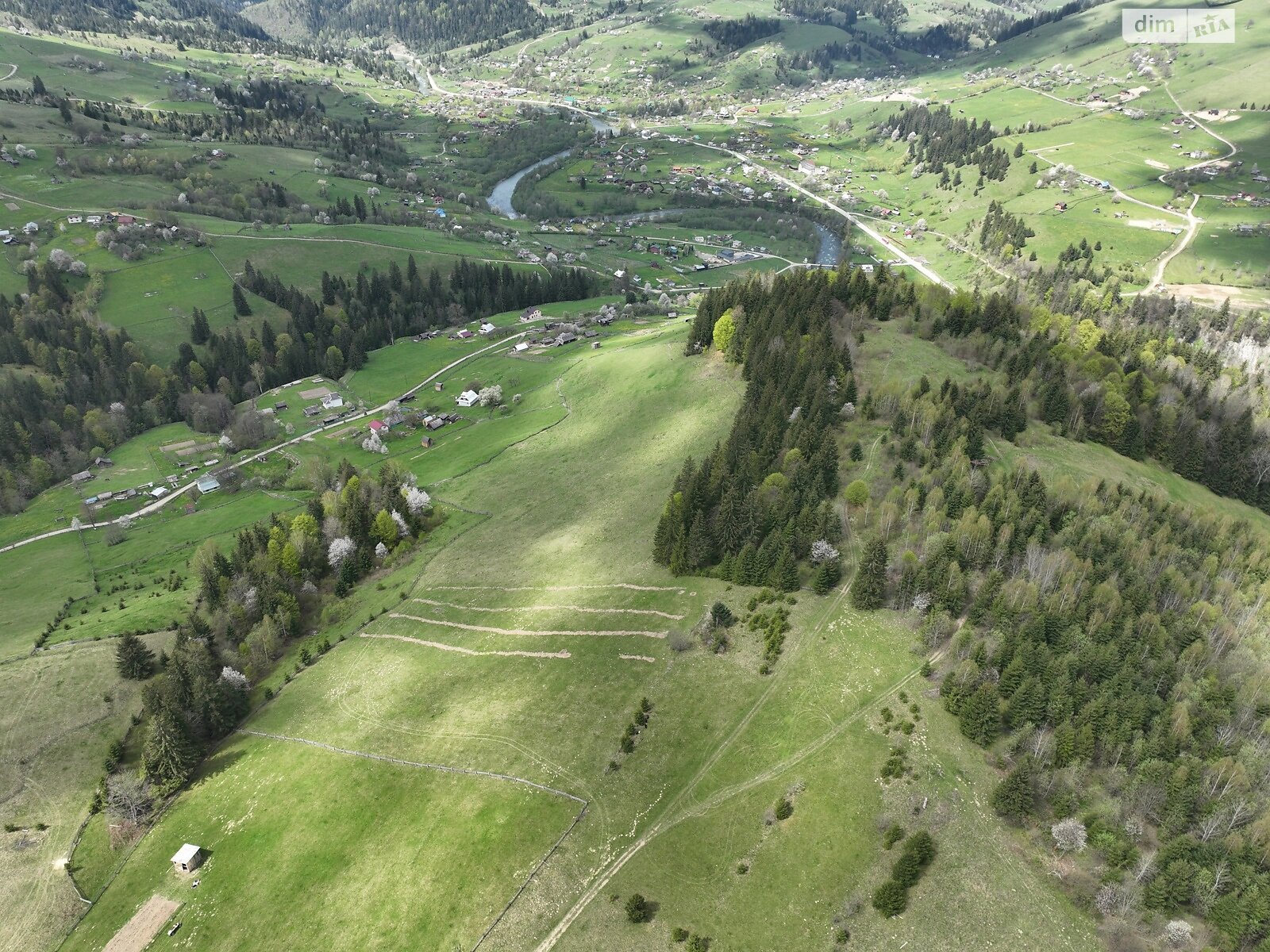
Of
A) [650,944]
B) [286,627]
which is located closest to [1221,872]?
[650,944]

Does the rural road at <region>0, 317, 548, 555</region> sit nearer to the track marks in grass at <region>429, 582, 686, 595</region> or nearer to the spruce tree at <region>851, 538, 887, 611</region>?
the track marks in grass at <region>429, 582, 686, 595</region>

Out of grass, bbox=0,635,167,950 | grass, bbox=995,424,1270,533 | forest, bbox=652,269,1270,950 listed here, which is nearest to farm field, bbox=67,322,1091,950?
forest, bbox=652,269,1270,950

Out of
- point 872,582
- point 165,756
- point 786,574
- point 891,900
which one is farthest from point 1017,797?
point 165,756

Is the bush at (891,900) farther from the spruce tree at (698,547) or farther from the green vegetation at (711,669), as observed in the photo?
the spruce tree at (698,547)

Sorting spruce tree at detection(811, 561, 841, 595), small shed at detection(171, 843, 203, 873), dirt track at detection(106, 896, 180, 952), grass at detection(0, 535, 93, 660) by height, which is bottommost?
dirt track at detection(106, 896, 180, 952)

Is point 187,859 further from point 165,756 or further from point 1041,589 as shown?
point 1041,589
